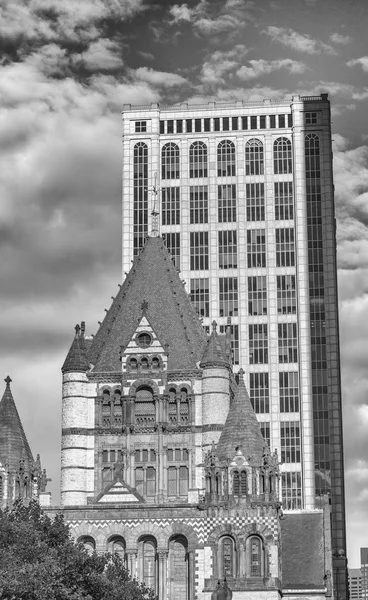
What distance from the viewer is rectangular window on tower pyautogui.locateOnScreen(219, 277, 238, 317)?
189m

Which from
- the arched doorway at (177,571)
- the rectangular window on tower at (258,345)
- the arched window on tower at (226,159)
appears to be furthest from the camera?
the arched window on tower at (226,159)

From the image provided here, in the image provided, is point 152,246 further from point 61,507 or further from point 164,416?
point 61,507

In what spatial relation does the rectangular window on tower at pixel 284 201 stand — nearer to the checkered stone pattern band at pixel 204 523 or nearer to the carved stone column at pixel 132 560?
the checkered stone pattern band at pixel 204 523

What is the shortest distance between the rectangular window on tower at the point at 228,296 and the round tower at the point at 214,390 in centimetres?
7730

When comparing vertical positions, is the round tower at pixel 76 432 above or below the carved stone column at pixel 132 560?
above

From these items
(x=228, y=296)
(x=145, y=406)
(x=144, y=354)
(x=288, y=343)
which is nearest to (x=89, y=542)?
(x=145, y=406)

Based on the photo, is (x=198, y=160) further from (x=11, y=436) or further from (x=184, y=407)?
(x=11, y=436)

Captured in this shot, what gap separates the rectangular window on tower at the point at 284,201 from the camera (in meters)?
191

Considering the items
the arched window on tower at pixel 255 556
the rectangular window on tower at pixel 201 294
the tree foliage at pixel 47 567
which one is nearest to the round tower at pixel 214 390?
the arched window on tower at pixel 255 556

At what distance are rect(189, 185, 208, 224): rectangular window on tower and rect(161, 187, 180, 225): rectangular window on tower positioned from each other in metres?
2.02

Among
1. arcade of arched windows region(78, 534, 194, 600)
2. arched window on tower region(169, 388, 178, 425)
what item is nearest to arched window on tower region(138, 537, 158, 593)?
arcade of arched windows region(78, 534, 194, 600)

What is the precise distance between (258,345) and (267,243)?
47.4 feet

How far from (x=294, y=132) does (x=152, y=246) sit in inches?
3032

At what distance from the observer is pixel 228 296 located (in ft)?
621
